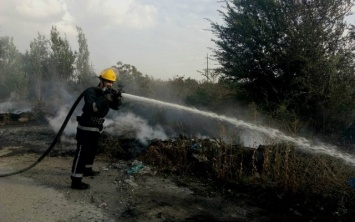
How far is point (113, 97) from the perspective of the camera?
5.52 m

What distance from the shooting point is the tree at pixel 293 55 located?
8648 millimetres

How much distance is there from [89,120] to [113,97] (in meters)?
0.57

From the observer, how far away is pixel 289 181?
16.7 feet

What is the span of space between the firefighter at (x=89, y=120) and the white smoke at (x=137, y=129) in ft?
8.21

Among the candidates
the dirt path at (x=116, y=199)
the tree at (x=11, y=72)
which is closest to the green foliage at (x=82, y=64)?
the tree at (x=11, y=72)

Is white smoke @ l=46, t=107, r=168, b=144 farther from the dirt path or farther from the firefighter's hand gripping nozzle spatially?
the firefighter's hand gripping nozzle

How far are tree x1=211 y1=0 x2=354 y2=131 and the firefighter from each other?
5.34 meters

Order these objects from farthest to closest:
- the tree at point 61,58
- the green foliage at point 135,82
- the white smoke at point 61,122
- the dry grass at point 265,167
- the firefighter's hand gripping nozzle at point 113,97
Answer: the tree at point 61,58 < the green foliage at point 135,82 < the white smoke at point 61,122 < the firefighter's hand gripping nozzle at point 113,97 < the dry grass at point 265,167

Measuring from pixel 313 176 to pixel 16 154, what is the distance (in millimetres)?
6808

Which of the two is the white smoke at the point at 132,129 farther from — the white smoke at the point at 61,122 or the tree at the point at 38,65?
the tree at the point at 38,65

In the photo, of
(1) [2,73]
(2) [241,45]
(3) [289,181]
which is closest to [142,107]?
(2) [241,45]

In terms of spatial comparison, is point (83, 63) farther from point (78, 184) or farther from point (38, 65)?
point (78, 184)

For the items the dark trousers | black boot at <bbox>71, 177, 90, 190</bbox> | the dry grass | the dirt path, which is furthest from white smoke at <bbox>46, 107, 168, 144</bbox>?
black boot at <bbox>71, 177, 90, 190</bbox>

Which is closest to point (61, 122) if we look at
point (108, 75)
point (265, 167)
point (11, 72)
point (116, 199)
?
point (108, 75)
